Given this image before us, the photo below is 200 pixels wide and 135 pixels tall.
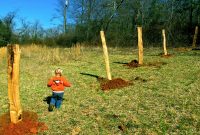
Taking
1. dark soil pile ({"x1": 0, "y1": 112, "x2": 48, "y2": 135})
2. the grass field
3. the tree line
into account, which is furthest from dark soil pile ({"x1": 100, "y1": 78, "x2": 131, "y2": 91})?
the tree line

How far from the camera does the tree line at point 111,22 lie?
4506 centimetres

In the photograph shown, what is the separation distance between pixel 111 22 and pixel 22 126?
42.1m

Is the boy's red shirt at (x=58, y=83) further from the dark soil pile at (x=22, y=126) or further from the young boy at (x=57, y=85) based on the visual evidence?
the dark soil pile at (x=22, y=126)

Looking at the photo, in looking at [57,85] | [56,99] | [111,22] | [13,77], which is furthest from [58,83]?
[111,22]

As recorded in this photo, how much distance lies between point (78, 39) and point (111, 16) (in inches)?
217

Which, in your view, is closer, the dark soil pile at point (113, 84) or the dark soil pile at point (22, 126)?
the dark soil pile at point (22, 126)

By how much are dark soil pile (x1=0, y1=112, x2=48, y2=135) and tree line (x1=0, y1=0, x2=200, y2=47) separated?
111 feet

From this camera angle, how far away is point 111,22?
50250 mm

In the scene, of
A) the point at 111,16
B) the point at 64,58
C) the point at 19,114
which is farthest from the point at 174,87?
the point at 111,16

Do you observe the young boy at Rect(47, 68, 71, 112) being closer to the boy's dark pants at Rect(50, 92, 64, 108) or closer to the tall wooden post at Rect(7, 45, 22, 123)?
the boy's dark pants at Rect(50, 92, 64, 108)

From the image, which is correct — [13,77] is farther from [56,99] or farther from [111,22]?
[111,22]

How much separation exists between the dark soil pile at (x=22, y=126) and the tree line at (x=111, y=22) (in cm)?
3388

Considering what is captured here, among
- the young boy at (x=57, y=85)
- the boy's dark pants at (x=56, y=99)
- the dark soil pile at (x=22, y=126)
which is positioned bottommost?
the dark soil pile at (x=22, y=126)

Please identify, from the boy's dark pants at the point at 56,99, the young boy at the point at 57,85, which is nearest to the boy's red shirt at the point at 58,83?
the young boy at the point at 57,85
